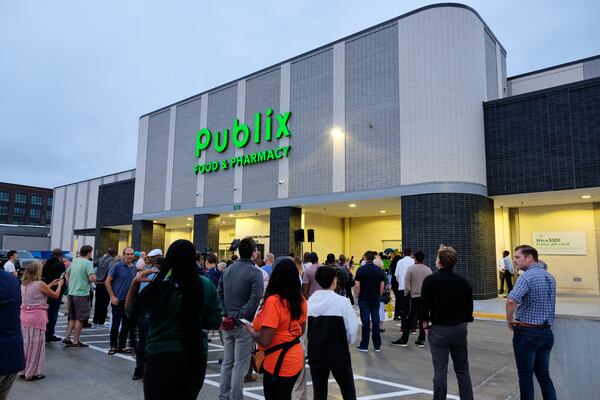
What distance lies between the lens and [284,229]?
71.9ft

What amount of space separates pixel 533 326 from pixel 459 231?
12.5 meters

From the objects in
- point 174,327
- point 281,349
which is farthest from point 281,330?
point 174,327

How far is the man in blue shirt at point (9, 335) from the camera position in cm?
345

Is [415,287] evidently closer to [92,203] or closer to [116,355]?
[116,355]

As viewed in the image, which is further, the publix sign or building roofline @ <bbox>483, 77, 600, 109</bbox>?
the publix sign

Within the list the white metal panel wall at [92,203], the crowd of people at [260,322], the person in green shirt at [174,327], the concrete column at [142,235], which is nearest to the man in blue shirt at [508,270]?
the crowd of people at [260,322]

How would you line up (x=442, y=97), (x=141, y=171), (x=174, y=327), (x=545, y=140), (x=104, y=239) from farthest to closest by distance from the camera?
(x=104, y=239), (x=141, y=171), (x=442, y=97), (x=545, y=140), (x=174, y=327)

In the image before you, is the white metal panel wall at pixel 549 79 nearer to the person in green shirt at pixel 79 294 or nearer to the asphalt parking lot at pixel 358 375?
the asphalt parking lot at pixel 358 375

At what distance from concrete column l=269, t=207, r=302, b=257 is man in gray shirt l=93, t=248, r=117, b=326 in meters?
11.4

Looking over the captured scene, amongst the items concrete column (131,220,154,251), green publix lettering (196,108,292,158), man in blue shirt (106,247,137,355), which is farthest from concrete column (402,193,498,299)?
concrete column (131,220,154,251)

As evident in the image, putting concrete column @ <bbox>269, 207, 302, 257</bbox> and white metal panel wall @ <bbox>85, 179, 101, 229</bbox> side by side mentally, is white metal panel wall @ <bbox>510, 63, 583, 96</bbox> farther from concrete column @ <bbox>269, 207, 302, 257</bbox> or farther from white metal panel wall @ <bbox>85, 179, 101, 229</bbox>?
white metal panel wall @ <bbox>85, 179, 101, 229</bbox>

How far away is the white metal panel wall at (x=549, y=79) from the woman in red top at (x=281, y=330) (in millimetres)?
22751

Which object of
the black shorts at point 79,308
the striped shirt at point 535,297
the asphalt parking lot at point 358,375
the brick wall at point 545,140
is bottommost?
the asphalt parking lot at point 358,375

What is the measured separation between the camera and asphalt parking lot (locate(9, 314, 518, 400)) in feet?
18.6
